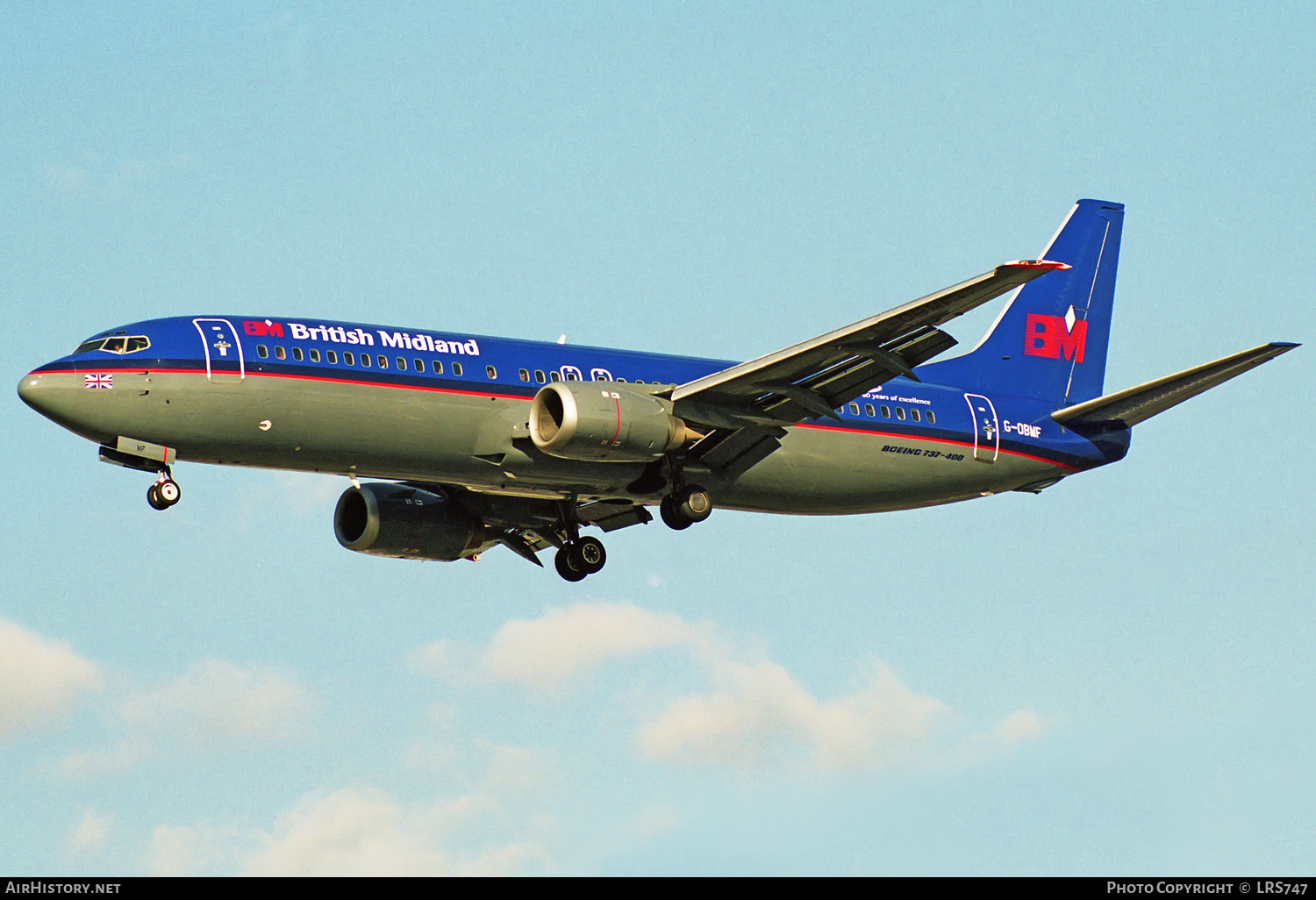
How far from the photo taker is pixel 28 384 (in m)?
34.5

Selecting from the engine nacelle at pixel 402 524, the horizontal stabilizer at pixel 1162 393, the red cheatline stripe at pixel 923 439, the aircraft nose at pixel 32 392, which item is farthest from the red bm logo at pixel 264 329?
the horizontal stabilizer at pixel 1162 393

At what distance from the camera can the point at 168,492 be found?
35.3 m

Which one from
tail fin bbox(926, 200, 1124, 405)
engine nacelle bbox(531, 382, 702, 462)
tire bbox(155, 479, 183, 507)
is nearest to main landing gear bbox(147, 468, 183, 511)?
tire bbox(155, 479, 183, 507)

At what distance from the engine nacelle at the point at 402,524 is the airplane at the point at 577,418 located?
0.15 feet

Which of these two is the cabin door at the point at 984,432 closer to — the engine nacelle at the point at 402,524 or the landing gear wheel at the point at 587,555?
the landing gear wheel at the point at 587,555

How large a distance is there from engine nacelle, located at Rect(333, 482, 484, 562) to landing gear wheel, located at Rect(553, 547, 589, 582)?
6.73 feet

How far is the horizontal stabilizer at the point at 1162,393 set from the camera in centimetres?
3738

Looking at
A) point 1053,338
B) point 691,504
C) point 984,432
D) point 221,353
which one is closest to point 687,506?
point 691,504

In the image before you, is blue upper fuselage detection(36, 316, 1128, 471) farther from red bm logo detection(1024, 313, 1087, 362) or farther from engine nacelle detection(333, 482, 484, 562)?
red bm logo detection(1024, 313, 1087, 362)

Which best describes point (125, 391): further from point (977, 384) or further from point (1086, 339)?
point (1086, 339)

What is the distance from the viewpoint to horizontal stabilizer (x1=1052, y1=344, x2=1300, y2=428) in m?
37.4

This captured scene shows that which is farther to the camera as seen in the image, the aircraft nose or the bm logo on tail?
the bm logo on tail

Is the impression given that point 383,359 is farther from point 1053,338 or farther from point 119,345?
point 1053,338
